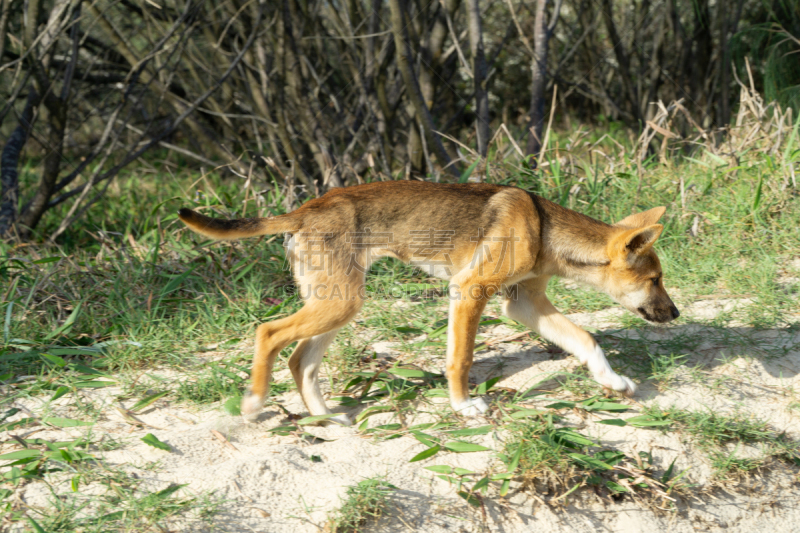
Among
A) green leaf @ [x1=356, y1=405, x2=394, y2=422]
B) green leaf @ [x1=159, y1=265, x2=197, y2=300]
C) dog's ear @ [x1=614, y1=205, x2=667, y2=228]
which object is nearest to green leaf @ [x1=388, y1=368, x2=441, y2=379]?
green leaf @ [x1=356, y1=405, x2=394, y2=422]

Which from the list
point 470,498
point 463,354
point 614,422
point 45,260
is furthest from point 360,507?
point 45,260

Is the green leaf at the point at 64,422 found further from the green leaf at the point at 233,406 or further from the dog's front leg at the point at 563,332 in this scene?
the dog's front leg at the point at 563,332

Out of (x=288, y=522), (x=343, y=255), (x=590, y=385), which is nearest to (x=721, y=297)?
(x=590, y=385)

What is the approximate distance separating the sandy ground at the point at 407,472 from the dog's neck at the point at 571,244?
0.72 m

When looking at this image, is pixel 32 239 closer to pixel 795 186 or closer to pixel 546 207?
pixel 546 207

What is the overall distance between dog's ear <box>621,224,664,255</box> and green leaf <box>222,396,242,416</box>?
7.46 ft

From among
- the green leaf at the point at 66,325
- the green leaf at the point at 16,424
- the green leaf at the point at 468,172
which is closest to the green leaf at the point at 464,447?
the green leaf at the point at 16,424

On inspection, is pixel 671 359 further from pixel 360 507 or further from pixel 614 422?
pixel 360 507

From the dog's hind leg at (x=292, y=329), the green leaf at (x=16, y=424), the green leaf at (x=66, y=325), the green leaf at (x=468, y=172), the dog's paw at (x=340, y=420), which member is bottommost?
the dog's paw at (x=340, y=420)

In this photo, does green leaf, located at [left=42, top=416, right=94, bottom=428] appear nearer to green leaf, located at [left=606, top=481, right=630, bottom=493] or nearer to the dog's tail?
the dog's tail

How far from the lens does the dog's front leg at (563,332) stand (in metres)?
3.53

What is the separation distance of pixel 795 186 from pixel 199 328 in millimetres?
4769

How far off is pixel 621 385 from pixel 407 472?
4.28 feet

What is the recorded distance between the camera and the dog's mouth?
3.77 metres
